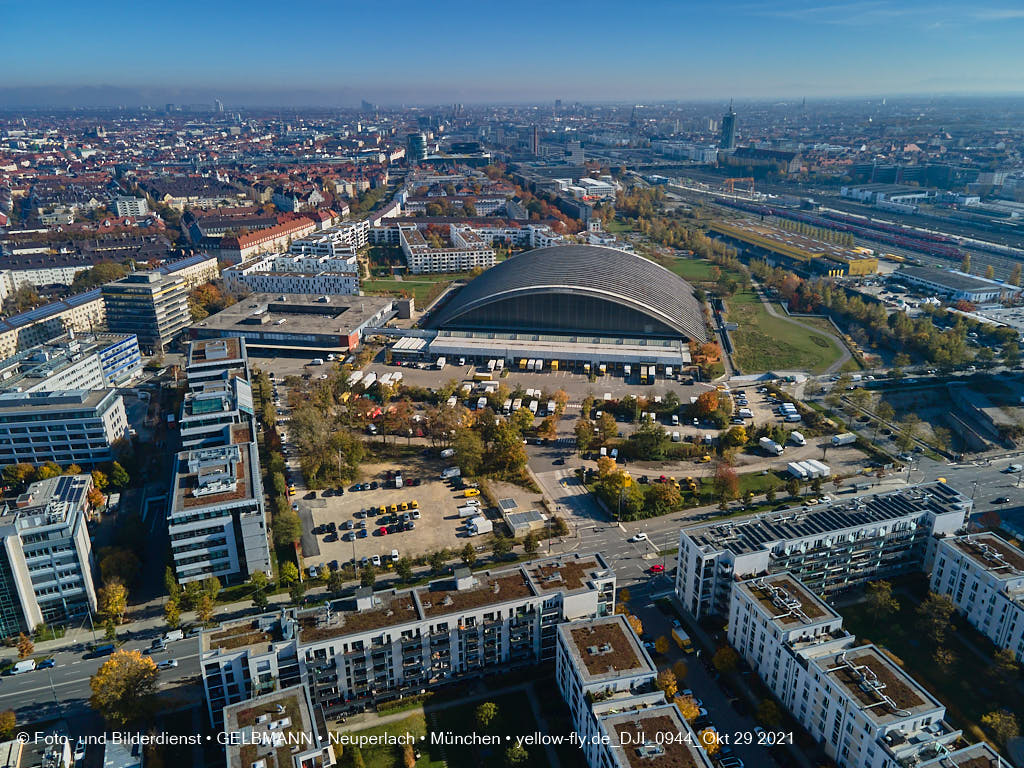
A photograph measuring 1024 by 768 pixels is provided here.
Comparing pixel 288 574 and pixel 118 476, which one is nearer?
pixel 288 574

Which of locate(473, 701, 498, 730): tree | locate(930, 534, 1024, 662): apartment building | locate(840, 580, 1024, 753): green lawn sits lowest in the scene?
locate(840, 580, 1024, 753): green lawn

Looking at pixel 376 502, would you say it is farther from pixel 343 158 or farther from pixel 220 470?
pixel 343 158

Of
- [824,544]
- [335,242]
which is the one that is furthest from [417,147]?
[824,544]

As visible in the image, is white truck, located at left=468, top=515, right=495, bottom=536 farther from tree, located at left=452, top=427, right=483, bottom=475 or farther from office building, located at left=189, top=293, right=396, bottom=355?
office building, located at left=189, top=293, right=396, bottom=355

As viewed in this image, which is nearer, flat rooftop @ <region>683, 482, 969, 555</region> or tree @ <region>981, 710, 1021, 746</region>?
tree @ <region>981, 710, 1021, 746</region>

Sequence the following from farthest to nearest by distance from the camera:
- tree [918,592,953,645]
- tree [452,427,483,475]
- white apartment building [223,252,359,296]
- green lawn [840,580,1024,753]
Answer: white apartment building [223,252,359,296] < tree [452,427,483,475] < tree [918,592,953,645] < green lawn [840,580,1024,753]

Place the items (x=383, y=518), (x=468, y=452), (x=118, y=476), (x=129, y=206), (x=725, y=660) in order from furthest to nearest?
(x=129, y=206)
(x=468, y=452)
(x=118, y=476)
(x=383, y=518)
(x=725, y=660)

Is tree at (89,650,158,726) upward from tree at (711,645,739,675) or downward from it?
upward

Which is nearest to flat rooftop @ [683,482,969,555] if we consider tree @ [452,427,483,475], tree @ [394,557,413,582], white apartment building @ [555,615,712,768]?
white apartment building @ [555,615,712,768]

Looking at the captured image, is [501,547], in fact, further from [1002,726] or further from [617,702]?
[1002,726]
